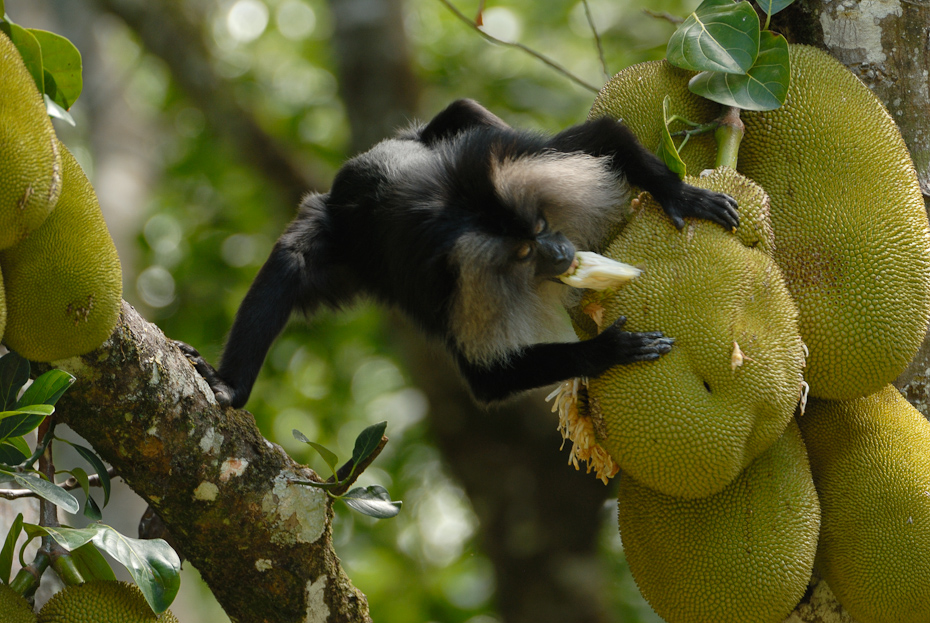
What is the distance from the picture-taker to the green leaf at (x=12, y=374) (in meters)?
1.49

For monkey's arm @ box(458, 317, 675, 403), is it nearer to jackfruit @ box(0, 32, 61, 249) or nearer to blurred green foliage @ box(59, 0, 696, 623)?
jackfruit @ box(0, 32, 61, 249)

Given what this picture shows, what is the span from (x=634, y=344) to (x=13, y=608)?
1.20 meters

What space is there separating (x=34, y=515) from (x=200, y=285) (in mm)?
3325

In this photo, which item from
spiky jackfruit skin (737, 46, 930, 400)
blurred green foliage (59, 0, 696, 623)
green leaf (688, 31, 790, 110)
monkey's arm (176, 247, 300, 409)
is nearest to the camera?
spiky jackfruit skin (737, 46, 930, 400)

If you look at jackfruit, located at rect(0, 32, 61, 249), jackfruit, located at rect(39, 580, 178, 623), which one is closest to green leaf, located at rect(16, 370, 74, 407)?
jackfruit, located at rect(0, 32, 61, 249)

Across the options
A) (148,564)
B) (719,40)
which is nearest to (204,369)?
(148,564)

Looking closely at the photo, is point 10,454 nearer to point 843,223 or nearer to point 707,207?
point 707,207

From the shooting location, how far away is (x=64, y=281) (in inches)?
52.8

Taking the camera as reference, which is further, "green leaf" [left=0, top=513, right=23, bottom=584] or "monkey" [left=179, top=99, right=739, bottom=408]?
"monkey" [left=179, top=99, right=739, bottom=408]

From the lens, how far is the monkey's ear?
9.09ft

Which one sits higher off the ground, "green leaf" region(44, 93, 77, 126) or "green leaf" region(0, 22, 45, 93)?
"green leaf" region(0, 22, 45, 93)

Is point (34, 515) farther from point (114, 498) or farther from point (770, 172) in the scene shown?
point (114, 498)

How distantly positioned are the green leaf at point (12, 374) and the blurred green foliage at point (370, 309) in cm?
353

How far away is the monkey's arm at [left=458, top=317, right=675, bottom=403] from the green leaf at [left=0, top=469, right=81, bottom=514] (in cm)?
101
